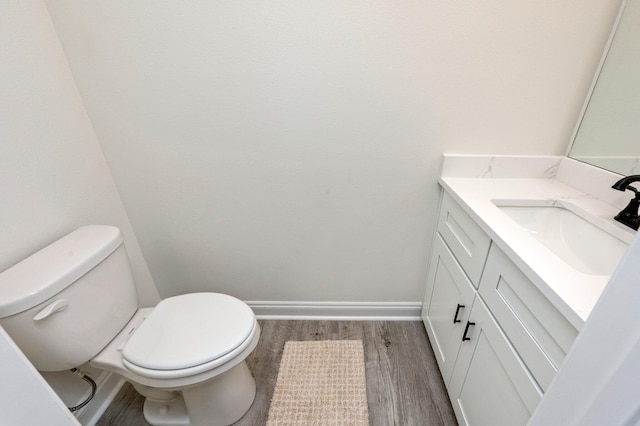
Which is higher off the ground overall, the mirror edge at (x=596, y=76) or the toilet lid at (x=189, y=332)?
the mirror edge at (x=596, y=76)

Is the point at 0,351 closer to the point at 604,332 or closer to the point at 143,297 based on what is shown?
the point at 604,332

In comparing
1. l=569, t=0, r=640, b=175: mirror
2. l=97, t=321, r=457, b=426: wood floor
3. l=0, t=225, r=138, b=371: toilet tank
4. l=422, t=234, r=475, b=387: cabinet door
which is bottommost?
l=97, t=321, r=457, b=426: wood floor

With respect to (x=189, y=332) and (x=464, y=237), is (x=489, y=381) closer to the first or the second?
(x=464, y=237)

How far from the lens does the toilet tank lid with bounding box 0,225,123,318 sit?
2.66 feet

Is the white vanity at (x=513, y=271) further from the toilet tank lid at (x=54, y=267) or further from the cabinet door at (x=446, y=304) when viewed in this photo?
the toilet tank lid at (x=54, y=267)

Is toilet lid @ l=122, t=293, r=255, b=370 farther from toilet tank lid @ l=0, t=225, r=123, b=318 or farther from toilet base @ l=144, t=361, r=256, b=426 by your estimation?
toilet tank lid @ l=0, t=225, r=123, b=318

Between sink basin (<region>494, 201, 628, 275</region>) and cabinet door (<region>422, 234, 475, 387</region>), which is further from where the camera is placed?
cabinet door (<region>422, 234, 475, 387</region>)

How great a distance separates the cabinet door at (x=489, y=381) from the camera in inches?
30.0

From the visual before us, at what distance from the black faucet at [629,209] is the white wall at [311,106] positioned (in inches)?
16.7

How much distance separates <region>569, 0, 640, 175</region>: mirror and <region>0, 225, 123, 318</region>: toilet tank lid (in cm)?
188

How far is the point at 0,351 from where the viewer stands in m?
0.45

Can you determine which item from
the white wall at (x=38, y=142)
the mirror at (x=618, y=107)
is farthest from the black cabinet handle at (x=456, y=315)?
the white wall at (x=38, y=142)

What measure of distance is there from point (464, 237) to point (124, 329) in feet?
4.60

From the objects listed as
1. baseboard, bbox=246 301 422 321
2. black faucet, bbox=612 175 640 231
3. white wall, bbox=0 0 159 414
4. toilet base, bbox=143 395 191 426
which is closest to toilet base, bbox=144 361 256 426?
toilet base, bbox=143 395 191 426
